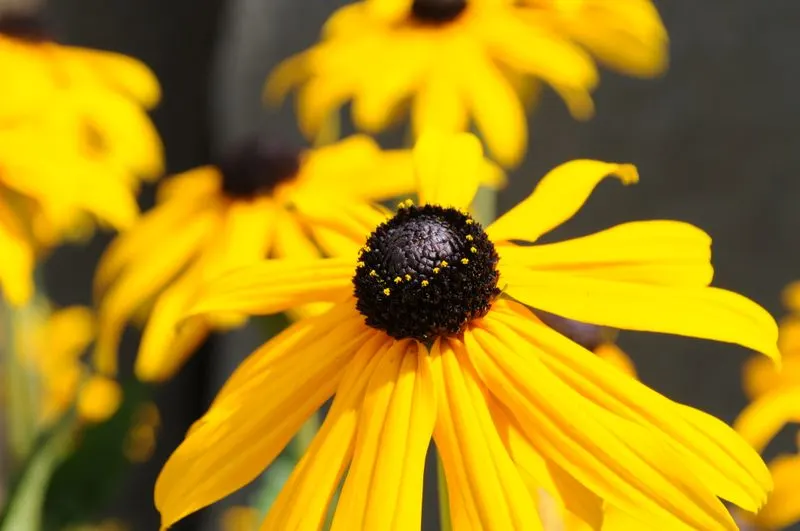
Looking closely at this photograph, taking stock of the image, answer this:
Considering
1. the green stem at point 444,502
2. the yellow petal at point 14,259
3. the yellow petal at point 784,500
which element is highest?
the green stem at point 444,502

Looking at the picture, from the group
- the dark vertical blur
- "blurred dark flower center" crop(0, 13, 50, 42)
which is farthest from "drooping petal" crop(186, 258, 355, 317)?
the dark vertical blur

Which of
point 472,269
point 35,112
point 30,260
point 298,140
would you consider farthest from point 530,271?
point 298,140

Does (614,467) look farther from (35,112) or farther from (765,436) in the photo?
(35,112)

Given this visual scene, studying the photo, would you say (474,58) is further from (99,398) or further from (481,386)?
(99,398)

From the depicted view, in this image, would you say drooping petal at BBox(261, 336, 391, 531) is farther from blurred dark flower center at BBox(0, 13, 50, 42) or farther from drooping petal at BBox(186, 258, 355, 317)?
blurred dark flower center at BBox(0, 13, 50, 42)

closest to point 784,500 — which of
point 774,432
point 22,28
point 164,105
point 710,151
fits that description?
point 774,432

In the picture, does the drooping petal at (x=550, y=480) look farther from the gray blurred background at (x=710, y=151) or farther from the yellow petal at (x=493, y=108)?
the gray blurred background at (x=710, y=151)

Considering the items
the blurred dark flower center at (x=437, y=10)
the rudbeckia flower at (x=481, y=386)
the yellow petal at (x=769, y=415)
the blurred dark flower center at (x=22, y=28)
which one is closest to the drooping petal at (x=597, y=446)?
the rudbeckia flower at (x=481, y=386)
